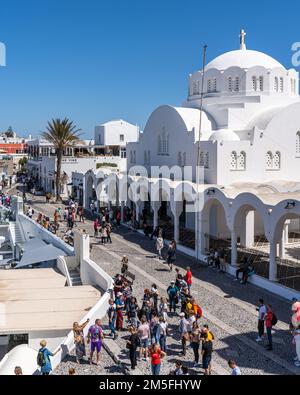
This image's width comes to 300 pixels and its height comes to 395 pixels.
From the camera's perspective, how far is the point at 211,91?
31.1 metres

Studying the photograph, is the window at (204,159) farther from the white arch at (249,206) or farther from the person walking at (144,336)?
the person walking at (144,336)

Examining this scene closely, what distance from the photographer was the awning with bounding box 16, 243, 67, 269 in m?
20.2

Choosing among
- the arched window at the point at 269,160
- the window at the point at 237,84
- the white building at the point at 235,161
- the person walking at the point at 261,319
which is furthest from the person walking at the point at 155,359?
the window at the point at 237,84

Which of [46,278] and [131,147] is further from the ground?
[131,147]

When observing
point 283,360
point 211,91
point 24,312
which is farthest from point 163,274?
point 211,91

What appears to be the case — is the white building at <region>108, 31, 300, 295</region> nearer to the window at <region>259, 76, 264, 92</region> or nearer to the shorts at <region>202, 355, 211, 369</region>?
the window at <region>259, 76, 264, 92</region>

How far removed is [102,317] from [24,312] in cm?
258

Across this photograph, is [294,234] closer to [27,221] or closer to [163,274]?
[163,274]

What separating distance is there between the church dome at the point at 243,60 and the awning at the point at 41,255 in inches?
657

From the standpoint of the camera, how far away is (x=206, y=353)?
1008 cm

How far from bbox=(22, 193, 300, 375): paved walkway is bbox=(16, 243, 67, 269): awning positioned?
1.71 metres

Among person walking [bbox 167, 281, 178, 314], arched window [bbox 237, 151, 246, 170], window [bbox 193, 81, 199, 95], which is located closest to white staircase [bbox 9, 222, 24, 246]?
arched window [bbox 237, 151, 246, 170]
